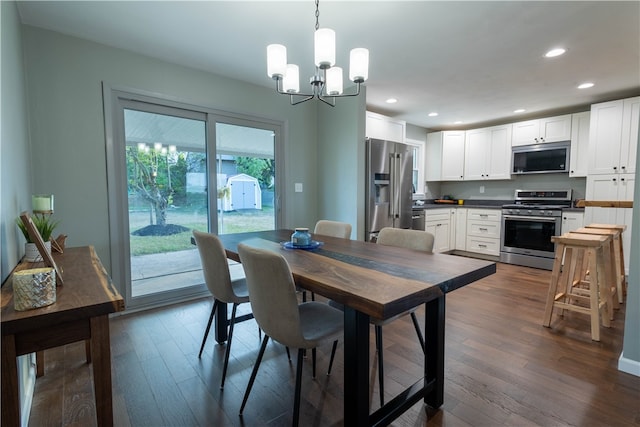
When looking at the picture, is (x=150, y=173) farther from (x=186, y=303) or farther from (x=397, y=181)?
(x=397, y=181)

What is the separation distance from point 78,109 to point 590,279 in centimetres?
A: 420

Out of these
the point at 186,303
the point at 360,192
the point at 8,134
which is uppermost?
the point at 8,134

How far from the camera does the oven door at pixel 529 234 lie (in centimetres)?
418

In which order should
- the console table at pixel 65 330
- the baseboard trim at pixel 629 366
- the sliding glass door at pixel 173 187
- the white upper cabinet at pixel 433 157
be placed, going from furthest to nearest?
the white upper cabinet at pixel 433 157 → the sliding glass door at pixel 173 187 → the baseboard trim at pixel 629 366 → the console table at pixel 65 330

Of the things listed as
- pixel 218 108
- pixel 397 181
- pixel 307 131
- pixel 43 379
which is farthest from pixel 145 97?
pixel 397 181

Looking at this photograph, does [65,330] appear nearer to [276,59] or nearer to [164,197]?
[276,59]

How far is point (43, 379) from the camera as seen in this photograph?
1771 millimetres

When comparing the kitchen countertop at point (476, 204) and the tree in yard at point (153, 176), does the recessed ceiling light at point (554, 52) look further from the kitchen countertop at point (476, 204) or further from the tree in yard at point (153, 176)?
the tree in yard at point (153, 176)

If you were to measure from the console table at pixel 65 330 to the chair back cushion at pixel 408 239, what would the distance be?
5.28ft

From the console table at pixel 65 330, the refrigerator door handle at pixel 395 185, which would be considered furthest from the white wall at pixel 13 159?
the refrigerator door handle at pixel 395 185

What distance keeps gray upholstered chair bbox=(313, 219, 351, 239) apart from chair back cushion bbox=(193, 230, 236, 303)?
1099 millimetres

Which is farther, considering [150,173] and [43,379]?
[150,173]

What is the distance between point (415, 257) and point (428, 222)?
3464 millimetres

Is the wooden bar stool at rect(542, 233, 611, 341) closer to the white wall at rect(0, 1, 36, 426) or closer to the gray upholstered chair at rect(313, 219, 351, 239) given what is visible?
the gray upholstered chair at rect(313, 219, 351, 239)
